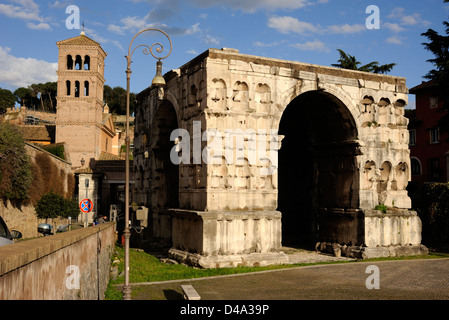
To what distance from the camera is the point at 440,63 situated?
24797mm

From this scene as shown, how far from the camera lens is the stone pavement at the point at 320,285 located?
35.8 feet

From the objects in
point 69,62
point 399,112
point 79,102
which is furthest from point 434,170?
point 69,62

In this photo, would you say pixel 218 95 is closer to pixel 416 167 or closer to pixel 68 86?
pixel 416 167

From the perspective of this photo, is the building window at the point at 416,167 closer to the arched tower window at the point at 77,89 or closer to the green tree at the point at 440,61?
the green tree at the point at 440,61

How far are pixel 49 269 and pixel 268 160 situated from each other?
1163 cm

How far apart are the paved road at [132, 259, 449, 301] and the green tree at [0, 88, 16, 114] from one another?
7929 cm

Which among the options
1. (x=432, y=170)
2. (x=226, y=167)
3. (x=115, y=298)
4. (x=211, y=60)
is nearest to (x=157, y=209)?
(x=226, y=167)

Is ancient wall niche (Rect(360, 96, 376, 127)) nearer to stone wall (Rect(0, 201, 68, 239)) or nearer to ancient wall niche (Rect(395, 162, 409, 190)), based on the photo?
ancient wall niche (Rect(395, 162, 409, 190))

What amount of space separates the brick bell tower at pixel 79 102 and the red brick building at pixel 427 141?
31765 millimetres

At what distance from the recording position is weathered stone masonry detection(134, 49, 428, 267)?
614 inches

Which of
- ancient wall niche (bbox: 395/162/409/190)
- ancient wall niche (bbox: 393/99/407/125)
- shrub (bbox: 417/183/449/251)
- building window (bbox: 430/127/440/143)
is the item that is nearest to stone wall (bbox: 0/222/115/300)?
ancient wall niche (bbox: 395/162/409/190)

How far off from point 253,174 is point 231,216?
Answer: 178 centimetres

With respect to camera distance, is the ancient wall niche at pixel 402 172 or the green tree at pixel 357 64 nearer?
the ancient wall niche at pixel 402 172

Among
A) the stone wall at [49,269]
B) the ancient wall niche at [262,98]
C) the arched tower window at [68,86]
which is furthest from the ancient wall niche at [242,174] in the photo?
the arched tower window at [68,86]
